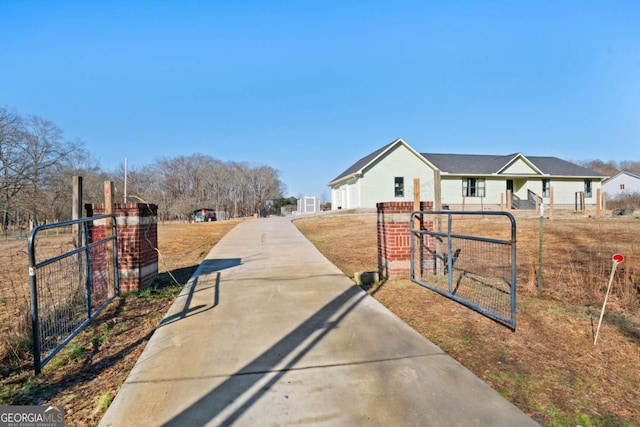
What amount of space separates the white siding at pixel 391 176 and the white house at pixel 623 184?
130 ft

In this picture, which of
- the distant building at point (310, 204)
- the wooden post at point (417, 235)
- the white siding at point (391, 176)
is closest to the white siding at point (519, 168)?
the white siding at point (391, 176)

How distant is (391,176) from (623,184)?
156ft

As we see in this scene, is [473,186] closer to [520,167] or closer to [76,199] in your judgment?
[520,167]

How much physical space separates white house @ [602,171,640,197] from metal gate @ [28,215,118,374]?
63.5 meters

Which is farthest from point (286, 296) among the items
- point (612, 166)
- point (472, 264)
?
point (612, 166)

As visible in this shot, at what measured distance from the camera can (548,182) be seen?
3028 cm

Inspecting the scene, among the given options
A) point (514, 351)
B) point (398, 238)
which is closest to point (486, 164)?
point (398, 238)

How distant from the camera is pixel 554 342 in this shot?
149 inches

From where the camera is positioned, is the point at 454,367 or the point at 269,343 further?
the point at 269,343

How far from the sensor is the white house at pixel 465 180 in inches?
1120

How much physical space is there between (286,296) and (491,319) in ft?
9.38

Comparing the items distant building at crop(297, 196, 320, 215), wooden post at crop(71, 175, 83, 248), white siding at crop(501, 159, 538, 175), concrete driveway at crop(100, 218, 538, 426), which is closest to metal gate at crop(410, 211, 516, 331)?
concrete driveway at crop(100, 218, 538, 426)

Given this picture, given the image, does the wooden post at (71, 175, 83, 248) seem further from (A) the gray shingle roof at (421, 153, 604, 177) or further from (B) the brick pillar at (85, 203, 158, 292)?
(A) the gray shingle roof at (421, 153, 604, 177)

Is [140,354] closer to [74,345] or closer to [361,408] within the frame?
[74,345]
